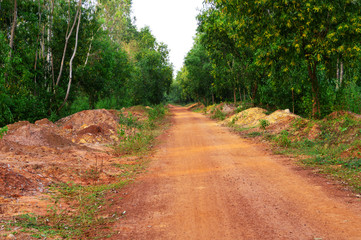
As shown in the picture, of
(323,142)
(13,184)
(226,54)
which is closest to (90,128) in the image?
(13,184)

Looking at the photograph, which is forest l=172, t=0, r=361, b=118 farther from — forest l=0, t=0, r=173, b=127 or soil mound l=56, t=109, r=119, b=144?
forest l=0, t=0, r=173, b=127

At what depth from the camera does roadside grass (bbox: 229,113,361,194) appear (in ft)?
22.5

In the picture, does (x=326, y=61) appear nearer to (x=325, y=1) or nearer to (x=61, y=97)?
(x=325, y=1)

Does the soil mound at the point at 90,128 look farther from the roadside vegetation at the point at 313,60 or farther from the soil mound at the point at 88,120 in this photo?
the roadside vegetation at the point at 313,60

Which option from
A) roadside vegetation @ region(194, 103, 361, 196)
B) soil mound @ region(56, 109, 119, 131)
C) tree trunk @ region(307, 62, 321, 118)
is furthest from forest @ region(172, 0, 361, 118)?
soil mound @ region(56, 109, 119, 131)

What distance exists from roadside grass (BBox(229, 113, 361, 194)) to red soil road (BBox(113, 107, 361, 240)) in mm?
720

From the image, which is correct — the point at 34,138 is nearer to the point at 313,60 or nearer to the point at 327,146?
the point at 327,146

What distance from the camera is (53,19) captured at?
19312 mm

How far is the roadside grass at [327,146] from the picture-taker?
6846mm

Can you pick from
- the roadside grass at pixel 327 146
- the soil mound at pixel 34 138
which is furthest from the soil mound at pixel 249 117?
the soil mound at pixel 34 138

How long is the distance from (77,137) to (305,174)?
32.2 feet

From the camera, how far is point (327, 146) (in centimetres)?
942

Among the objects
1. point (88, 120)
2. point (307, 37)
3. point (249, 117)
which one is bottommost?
point (249, 117)

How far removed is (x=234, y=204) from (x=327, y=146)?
19.5 ft
